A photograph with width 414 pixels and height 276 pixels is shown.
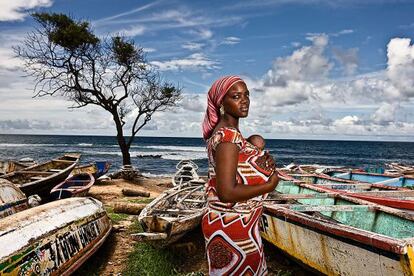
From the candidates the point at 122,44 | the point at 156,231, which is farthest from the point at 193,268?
the point at 122,44

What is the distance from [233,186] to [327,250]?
3.37 meters

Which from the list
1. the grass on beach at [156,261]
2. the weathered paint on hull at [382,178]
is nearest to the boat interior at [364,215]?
the grass on beach at [156,261]

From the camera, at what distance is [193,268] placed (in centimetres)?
648

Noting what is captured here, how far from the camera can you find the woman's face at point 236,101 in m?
2.38

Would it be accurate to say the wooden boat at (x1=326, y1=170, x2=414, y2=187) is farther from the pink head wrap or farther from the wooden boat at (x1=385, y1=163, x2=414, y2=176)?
the pink head wrap

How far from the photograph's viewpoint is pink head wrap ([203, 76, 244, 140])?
239cm

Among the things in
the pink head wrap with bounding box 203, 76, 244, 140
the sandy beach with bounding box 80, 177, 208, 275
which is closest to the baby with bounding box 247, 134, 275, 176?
the pink head wrap with bounding box 203, 76, 244, 140

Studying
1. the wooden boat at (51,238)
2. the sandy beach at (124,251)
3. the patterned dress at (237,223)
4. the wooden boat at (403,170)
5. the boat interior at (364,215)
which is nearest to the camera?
the patterned dress at (237,223)

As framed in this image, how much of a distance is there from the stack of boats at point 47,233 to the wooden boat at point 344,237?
3255mm

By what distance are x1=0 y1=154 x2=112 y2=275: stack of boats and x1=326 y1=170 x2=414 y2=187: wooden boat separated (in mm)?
8961

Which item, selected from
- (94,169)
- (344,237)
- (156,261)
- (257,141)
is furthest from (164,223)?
(94,169)

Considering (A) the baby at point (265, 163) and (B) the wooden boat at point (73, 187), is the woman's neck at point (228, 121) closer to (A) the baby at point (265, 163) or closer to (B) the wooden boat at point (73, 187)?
(A) the baby at point (265, 163)

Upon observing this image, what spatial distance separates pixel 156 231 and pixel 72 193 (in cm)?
572

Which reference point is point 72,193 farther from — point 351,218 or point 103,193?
point 351,218
